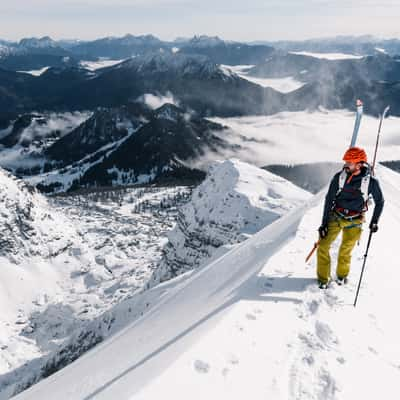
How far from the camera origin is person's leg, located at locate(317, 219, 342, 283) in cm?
1116

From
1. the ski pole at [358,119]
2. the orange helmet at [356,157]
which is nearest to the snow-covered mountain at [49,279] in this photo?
the ski pole at [358,119]

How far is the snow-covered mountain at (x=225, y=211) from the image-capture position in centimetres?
5800

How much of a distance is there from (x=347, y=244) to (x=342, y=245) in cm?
18

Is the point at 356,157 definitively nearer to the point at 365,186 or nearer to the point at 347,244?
the point at 365,186

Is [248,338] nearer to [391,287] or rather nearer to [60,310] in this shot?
[391,287]

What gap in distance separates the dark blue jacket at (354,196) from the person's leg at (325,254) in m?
0.30

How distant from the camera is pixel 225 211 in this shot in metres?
61.3

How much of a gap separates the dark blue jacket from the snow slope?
2.39m

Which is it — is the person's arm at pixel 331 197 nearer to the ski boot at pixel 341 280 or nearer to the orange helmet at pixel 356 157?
the orange helmet at pixel 356 157

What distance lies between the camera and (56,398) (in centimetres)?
804

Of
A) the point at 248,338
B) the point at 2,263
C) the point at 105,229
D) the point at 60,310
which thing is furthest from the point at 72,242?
the point at 248,338

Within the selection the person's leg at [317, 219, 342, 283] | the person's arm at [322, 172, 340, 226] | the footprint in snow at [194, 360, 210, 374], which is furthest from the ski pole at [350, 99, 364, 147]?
the footprint in snow at [194, 360, 210, 374]

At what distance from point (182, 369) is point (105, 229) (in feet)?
463

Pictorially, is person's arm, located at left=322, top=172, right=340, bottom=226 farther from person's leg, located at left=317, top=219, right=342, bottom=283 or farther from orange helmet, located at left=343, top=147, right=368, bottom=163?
orange helmet, located at left=343, top=147, right=368, bottom=163
